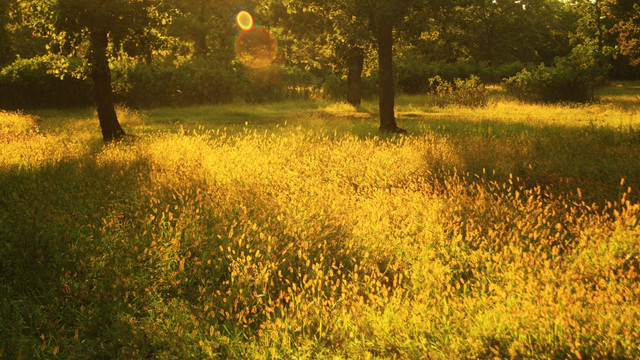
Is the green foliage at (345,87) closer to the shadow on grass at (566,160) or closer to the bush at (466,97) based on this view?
the bush at (466,97)

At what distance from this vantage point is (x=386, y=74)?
15.7 metres

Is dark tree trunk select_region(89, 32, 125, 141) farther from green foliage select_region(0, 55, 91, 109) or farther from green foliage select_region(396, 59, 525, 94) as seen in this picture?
green foliage select_region(396, 59, 525, 94)

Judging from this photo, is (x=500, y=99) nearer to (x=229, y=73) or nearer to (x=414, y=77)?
(x=414, y=77)

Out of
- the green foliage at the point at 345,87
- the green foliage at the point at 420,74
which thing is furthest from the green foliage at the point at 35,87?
the green foliage at the point at 420,74

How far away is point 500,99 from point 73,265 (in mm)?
26171

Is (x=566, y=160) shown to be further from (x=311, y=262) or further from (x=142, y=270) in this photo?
(x=142, y=270)

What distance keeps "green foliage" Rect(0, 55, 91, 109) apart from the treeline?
0.20 feet

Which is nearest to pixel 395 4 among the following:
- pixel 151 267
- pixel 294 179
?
pixel 294 179

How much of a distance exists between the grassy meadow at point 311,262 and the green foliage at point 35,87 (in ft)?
65.6

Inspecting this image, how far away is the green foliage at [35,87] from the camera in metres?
24.8

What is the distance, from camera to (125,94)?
2708 centimetres

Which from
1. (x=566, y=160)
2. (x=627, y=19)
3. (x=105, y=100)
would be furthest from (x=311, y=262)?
(x=627, y=19)

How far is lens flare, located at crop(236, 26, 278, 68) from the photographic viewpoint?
4019 cm

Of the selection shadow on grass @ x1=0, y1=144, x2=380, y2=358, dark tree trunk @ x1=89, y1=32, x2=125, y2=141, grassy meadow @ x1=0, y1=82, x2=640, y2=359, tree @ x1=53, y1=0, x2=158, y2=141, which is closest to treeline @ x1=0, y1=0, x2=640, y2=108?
tree @ x1=53, y1=0, x2=158, y2=141
